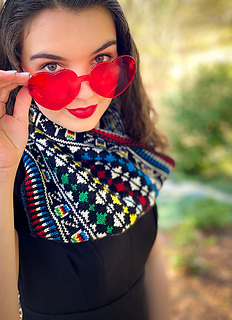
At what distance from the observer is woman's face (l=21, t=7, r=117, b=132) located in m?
0.99

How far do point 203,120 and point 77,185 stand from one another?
566 cm

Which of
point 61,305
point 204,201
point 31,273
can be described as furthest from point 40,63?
point 204,201

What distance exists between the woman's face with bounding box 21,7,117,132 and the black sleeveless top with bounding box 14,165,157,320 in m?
0.28

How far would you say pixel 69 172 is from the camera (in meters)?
1.10

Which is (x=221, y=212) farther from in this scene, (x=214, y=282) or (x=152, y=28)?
(x=152, y=28)

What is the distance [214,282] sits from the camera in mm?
3377

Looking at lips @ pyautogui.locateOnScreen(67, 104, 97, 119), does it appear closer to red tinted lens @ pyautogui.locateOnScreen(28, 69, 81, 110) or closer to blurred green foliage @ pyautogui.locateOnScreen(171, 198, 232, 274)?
red tinted lens @ pyautogui.locateOnScreen(28, 69, 81, 110)

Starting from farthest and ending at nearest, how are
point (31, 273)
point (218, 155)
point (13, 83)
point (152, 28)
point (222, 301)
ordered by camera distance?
point (152, 28)
point (218, 155)
point (222, 301)
point (31, 273)
point (13, 83)

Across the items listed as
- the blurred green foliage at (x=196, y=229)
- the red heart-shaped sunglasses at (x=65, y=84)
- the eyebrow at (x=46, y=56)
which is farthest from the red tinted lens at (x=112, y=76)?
the blurred green foliage at (x=196, y=229)

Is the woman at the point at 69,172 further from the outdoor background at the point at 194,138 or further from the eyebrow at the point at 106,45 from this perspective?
the outdoor background at the point at 194,138

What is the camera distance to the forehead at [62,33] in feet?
3.24

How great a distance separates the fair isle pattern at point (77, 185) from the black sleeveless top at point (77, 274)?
9cm

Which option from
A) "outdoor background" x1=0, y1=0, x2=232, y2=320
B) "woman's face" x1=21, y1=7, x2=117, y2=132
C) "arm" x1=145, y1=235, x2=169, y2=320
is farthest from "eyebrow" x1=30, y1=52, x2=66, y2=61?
"outdoor background" x1=0, y1=0, x2=232, y2=320

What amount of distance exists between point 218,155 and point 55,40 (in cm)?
663
